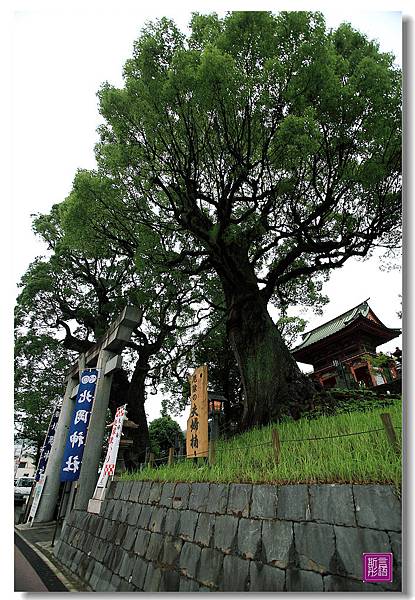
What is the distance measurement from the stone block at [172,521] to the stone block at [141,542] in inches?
11.2

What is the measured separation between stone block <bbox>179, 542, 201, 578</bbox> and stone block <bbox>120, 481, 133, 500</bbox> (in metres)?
1.82

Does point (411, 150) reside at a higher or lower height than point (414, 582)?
higher

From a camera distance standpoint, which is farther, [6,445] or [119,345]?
[119,345]

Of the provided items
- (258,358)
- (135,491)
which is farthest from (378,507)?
(258,358)

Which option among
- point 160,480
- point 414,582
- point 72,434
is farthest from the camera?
point 72,434

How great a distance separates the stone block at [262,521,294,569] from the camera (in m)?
2.22

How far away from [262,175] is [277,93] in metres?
1.12

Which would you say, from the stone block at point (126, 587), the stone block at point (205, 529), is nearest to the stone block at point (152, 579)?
the stone block at point (126, 587)

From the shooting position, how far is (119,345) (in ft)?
23.0

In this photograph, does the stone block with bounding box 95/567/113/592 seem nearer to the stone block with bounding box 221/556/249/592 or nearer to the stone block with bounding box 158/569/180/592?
the stone block with bounding box 158/569/180/592

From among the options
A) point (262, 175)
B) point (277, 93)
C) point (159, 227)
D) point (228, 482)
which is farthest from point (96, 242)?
point (228, 482)

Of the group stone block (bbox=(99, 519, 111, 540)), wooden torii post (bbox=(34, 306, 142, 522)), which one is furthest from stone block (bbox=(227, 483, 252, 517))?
wooden torii post (bbox=(34, 306, 142, 522))

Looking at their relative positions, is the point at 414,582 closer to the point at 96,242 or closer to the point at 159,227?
the point at 159,227

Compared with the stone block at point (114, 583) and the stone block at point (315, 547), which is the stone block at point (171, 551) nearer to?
the stone block at point (114, 583)
